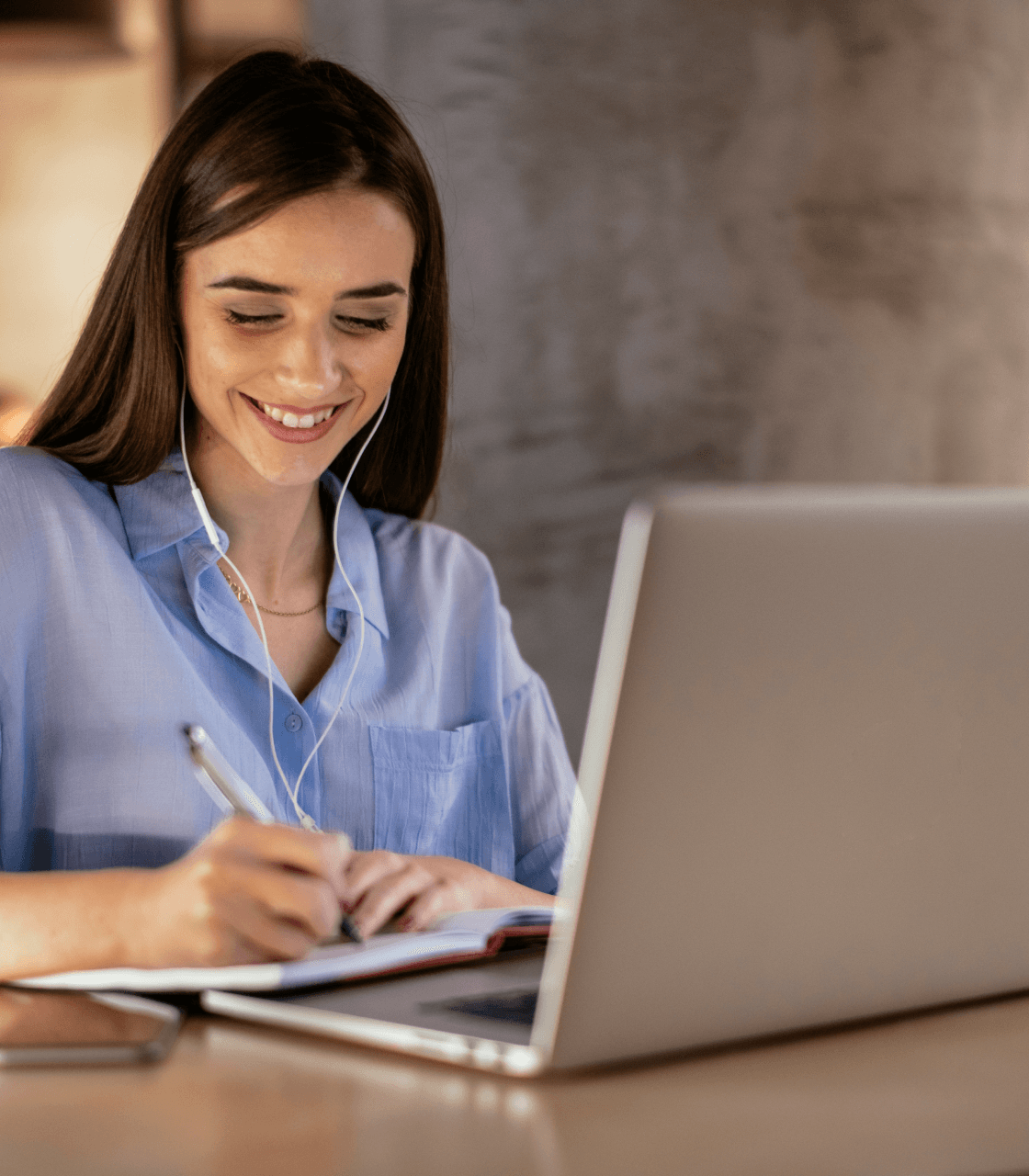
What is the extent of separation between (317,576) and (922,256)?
2395 mm

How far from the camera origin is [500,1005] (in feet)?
2.72

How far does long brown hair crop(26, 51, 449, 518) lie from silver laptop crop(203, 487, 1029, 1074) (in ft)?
2.46

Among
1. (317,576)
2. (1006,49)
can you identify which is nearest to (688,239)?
(1006,49)

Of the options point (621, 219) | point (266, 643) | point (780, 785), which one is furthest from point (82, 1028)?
point (621, 219)

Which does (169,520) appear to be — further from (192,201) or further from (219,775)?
(219,775)

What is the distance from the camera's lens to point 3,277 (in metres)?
3.12

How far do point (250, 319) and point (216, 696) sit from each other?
1.24ft

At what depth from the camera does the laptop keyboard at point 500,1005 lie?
31.7 inches

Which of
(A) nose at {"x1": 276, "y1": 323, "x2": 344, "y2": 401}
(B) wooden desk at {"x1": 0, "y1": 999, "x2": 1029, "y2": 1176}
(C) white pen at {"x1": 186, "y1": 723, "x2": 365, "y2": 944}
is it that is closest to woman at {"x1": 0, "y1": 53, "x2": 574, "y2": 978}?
(A) nose at {"x1": 276, "y1": 323, "x2": 344, "y2": 401}

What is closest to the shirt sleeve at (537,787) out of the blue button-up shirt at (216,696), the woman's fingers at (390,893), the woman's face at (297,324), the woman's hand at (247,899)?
the blue button-up shirt at (216,696)

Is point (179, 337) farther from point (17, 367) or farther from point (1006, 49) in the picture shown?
point (1006, 49)

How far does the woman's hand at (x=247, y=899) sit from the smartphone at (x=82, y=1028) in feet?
0.14

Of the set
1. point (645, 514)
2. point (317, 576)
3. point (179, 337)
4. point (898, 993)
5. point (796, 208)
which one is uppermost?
point (796, 208)

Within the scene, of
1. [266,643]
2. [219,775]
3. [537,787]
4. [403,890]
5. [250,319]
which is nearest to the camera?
[219,775]
